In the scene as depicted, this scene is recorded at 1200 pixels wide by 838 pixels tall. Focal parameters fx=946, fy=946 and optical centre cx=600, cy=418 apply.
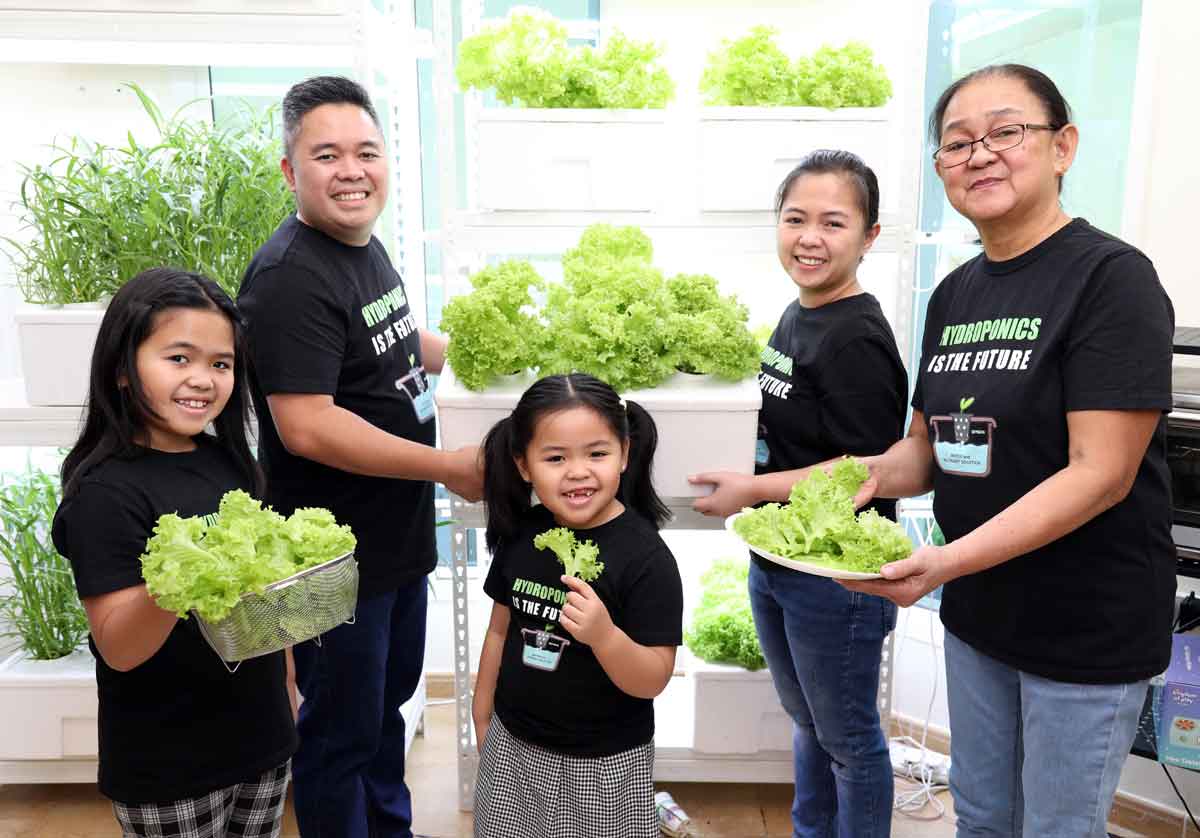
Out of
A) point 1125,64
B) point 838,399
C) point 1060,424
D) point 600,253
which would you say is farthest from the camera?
point 1125,64

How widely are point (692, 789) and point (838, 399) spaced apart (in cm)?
151

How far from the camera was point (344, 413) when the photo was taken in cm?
175

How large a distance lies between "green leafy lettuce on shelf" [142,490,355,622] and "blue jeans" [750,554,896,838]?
0.92 meters

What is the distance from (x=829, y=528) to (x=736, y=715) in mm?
1275

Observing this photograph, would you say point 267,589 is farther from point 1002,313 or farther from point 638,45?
point 638,45

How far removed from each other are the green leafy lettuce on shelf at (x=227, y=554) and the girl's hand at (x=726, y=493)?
2.25 ft

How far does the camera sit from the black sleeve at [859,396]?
1.78 m

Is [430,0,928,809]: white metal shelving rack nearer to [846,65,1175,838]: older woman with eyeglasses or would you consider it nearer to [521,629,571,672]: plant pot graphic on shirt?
[521,629,571,672]: plant pot graphic on shirt

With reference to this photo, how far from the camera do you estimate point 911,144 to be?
7.18 feet

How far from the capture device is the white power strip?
2.77 meters

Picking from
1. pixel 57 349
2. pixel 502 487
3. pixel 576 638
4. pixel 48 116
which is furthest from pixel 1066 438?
pixel 48 116

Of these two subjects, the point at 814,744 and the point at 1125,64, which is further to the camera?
the point at 1125,64

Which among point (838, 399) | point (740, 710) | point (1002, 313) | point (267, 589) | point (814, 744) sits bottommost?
point (740, 710)

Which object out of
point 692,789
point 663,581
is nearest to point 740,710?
point 692,789
